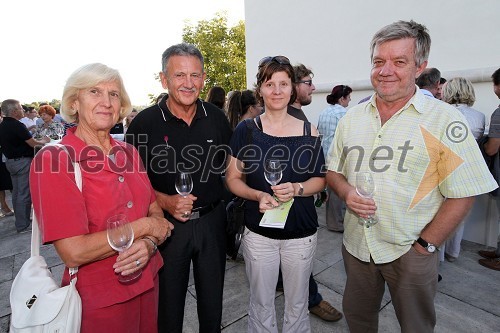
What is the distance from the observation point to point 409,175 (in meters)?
Result: 1.98

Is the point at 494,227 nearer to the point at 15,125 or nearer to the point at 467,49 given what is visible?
the point at 467,49

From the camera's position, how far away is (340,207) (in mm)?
5922

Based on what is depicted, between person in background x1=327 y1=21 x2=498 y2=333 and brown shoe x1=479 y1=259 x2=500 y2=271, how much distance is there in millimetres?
3371

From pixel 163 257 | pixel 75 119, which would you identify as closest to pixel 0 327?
pixel 163 257

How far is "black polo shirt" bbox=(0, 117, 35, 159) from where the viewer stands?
6.63 m

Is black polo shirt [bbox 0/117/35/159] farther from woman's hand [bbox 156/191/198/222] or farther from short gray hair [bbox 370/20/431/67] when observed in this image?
short gray hair [bbox 370/20/431/67]

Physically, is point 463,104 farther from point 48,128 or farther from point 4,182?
point 4,182

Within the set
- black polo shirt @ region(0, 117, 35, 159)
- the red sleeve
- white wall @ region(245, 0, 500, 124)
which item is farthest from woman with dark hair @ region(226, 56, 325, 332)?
black polo shirt @ region(0, 117, 35, 159)

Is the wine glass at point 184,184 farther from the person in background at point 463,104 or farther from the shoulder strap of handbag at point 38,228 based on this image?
the person in background at point 463,104

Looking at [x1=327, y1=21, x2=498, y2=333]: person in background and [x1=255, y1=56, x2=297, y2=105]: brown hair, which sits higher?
[x1=255, y1=56, x2=297, y2=105]: brown hair

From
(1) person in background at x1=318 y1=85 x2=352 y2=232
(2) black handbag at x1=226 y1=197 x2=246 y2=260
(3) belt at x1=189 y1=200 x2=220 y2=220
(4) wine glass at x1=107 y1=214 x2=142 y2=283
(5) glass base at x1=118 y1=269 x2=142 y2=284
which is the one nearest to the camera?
(4) wine glass at x1=107 y1=214 x2=142 y2=283

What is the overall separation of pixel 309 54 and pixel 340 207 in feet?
16.7

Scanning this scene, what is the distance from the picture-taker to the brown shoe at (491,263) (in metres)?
4.43

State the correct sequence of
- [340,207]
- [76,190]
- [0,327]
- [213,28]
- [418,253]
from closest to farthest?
[76,190]
[418,253]
[0,327]
[340,207]
[213,28]
